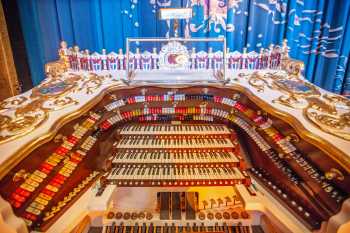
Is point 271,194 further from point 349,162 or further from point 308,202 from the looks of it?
point 349,162

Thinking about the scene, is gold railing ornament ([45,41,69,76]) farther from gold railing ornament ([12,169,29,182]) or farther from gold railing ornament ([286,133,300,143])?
gold railing ornament ([286,133,300,143])

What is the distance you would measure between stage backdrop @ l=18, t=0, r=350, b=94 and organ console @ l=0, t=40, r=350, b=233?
979 millimetres

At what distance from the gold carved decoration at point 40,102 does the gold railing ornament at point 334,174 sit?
2.66 metres

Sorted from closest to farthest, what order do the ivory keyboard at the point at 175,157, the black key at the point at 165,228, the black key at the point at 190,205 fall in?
1. the black key at the point at 165,228
2. the black key at the point at 190,205
3. the ivory keyboard at the point at 175,157

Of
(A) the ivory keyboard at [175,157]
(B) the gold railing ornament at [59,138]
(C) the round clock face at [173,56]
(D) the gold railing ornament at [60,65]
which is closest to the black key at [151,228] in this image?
(A) the ivory keyboard at [175,157]

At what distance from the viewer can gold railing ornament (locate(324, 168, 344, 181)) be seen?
1.81 metres

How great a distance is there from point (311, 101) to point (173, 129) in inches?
76.9

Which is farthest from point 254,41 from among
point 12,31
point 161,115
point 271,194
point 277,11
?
point 12,31

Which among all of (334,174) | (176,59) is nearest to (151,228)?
(334,174)

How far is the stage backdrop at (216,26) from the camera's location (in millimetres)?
4293

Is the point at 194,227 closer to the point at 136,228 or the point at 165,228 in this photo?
the point at 165,228

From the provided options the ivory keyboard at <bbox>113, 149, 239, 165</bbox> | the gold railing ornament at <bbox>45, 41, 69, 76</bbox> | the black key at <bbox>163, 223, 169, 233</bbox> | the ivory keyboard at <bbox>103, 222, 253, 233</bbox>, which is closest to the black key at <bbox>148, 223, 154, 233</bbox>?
the ivory keyboard at <bbox>103, 222, 253, 233</bbox>

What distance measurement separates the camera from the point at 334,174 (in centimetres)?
185

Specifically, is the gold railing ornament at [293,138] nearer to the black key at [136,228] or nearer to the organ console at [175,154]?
the organ console at [175,154]
